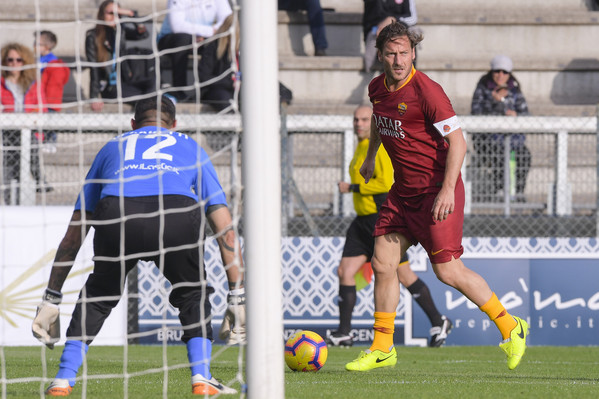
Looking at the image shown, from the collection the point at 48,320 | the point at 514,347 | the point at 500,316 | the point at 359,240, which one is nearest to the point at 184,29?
the point at 359,240

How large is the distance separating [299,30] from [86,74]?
3167mm

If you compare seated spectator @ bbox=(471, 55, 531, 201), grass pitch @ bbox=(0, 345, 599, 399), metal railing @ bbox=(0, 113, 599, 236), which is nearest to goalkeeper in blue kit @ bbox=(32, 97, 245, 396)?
grass pitch @ bbox=(0, 345, 599, 399)

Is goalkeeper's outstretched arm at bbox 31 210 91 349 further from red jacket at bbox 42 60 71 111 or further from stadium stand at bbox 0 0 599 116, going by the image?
stadium stand at bbox 0 0 599 116

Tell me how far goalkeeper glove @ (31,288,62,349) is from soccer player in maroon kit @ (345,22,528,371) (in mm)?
1969

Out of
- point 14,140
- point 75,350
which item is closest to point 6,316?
point 14,140

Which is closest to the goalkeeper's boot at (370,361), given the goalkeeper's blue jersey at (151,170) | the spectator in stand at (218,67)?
the goalkeeper's blue jersey at (151,170)

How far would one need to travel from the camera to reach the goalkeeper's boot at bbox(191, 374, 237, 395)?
16.2 feet

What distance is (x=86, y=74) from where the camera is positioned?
13.6 metres

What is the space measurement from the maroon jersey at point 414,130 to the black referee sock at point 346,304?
3341 mm

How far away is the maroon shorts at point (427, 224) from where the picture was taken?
6.04 metres

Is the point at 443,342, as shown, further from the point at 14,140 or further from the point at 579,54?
the point at 579,54

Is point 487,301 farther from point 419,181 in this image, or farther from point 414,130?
point 414,130

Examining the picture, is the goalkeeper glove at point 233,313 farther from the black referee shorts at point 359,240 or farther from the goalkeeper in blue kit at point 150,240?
the black referee shorts at point 359,240

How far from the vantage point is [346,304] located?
9445mm
